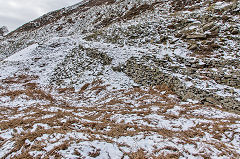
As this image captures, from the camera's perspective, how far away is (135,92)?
1223cm

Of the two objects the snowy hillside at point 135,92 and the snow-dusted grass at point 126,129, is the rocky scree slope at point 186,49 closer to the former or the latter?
the snowy hillside at point 135,92

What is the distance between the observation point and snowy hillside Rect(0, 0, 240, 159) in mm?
5109

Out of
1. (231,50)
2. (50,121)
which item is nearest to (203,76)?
(231,50)

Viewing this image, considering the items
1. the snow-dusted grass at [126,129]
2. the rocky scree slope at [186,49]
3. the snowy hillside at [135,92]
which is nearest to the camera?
the snow-dusted grass at [126,129]

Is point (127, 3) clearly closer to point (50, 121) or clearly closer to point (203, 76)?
point (203, 76)

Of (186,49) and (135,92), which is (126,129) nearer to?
(135,92)

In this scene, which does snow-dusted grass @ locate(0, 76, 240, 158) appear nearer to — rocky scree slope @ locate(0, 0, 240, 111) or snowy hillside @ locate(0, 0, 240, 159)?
snowy hillside @ locate(0, 0, 240, 159)

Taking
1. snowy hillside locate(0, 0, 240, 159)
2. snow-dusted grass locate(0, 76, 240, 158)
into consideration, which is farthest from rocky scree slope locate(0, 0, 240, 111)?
snow-dusted grass locate(0, 76, 240, 158)

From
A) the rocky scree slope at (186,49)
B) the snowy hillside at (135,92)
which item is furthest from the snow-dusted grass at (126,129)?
the rocky scree slope at (186,49)

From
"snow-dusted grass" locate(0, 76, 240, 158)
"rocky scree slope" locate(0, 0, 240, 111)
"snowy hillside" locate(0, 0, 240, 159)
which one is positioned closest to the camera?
"snow-dusted grass" locate(0, 76, 240, 158)

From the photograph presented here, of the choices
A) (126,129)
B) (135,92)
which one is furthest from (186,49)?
(126,129)

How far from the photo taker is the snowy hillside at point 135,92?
201 inches

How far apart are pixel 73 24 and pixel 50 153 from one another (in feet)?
160

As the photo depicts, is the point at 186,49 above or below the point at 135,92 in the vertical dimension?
above
